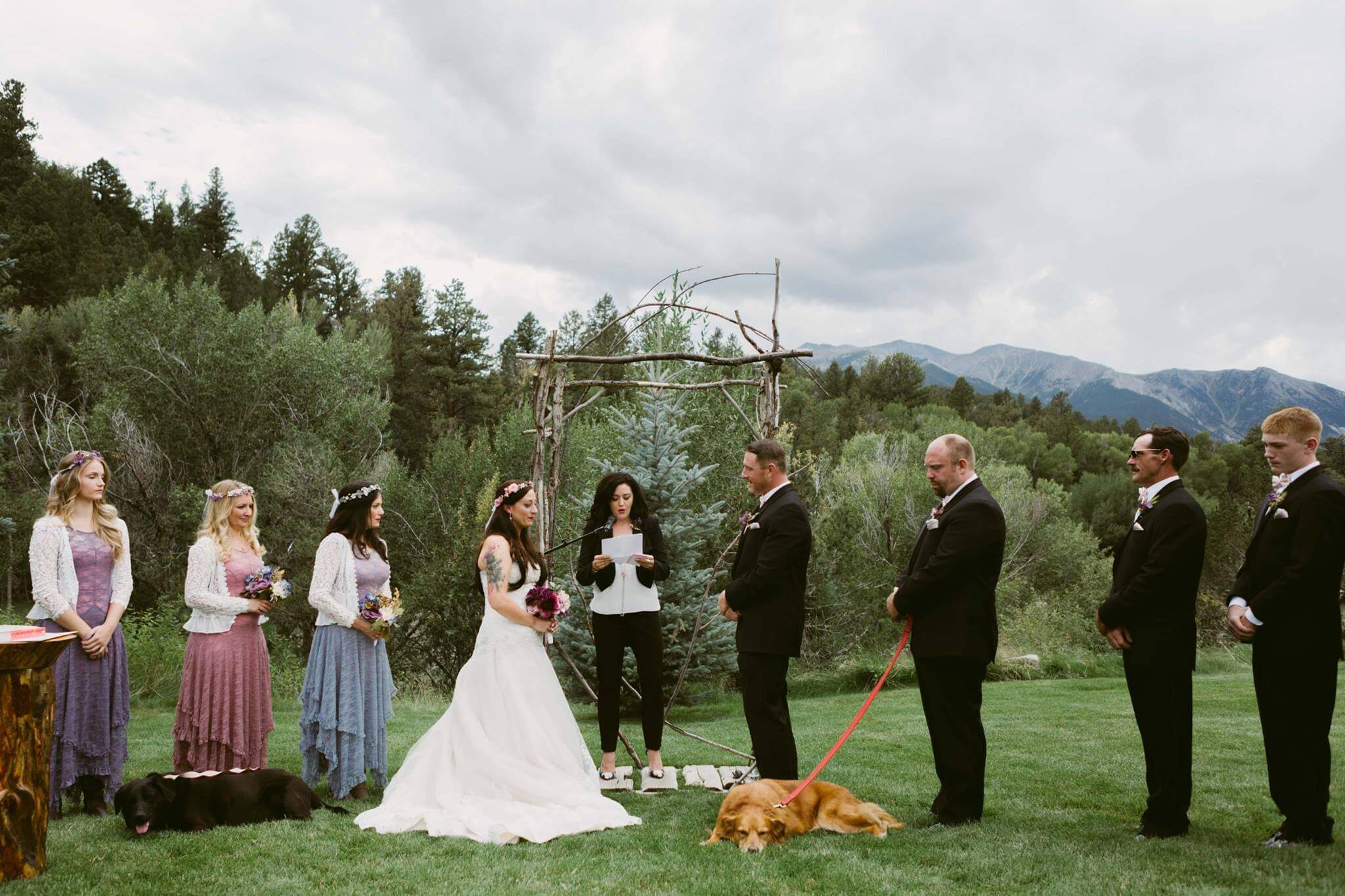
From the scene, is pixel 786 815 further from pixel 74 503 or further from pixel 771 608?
pixel 74 503

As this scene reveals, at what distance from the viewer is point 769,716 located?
5105 mm

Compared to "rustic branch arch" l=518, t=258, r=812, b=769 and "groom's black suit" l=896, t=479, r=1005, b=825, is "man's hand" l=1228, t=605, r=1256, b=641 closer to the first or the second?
"groom's black suit" l=896, t=479, r=1005, b=825

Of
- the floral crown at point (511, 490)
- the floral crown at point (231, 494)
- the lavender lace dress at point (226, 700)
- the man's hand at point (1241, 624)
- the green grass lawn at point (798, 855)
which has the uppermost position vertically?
the floral crown at point (511, 490)

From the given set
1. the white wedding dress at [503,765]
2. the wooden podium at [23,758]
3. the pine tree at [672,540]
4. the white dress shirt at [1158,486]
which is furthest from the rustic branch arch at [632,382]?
the wooden podium at [23,758]

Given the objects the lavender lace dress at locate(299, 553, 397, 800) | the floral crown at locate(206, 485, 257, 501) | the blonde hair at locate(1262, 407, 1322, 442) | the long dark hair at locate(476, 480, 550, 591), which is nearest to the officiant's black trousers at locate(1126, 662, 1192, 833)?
the blonde hair at locate(1262, 407, 1322, 442)

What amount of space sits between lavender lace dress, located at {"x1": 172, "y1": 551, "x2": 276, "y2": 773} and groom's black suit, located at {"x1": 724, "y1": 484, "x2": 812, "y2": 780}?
2847 mm

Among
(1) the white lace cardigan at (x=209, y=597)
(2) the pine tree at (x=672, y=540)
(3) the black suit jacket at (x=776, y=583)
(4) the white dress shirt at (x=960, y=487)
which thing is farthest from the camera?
(2) the pine tree at (x=672, y=540)

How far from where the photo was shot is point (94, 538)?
5414mm

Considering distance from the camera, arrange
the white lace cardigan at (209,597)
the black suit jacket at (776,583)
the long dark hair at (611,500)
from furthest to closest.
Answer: the long dark hair at (611,500) → the white lace cardigan at (209,597) → the black suit jacket at (776,583)

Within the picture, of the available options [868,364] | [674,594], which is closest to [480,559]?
[674,594]

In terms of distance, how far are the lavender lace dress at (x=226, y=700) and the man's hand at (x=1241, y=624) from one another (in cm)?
516

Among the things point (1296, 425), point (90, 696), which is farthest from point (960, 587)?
point (90, 696)

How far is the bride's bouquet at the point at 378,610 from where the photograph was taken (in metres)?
5.62

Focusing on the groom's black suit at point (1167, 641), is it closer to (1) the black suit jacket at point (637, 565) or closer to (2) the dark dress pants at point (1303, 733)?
(2) the dark dress pants at point (1303, 733)
